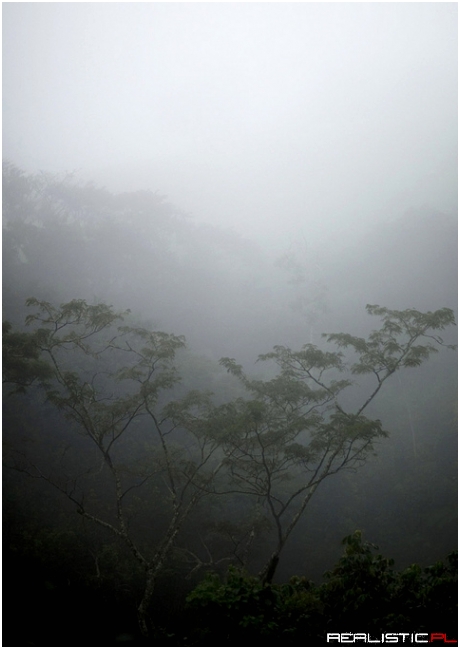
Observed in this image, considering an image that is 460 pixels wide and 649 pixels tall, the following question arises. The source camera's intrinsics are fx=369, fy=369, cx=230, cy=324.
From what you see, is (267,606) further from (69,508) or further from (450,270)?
(450,270)

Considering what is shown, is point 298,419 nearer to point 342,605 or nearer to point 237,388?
point 342,605

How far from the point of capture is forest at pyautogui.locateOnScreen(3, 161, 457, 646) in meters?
7.55

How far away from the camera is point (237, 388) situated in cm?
2119

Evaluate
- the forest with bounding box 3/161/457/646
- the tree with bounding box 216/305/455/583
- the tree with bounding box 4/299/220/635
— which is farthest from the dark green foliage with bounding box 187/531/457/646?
the tree with bounding box 4/299/220/635

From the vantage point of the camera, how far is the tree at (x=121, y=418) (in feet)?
36.2

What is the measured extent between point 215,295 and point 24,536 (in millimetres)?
24150

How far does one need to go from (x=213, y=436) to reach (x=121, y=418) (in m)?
3.30

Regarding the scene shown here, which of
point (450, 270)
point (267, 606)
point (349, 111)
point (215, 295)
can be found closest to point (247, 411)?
point (267, 606)

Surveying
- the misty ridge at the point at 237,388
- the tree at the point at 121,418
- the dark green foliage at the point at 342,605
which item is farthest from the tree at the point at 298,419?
the dark green foliage at the point at 342,605

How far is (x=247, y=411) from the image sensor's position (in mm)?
10516

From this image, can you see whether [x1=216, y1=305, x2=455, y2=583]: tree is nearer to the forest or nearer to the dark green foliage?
the forest

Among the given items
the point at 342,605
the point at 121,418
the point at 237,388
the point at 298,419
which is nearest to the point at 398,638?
the point at 342,605

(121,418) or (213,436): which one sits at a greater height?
(121,418)

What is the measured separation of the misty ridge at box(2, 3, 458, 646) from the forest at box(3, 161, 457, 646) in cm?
10
